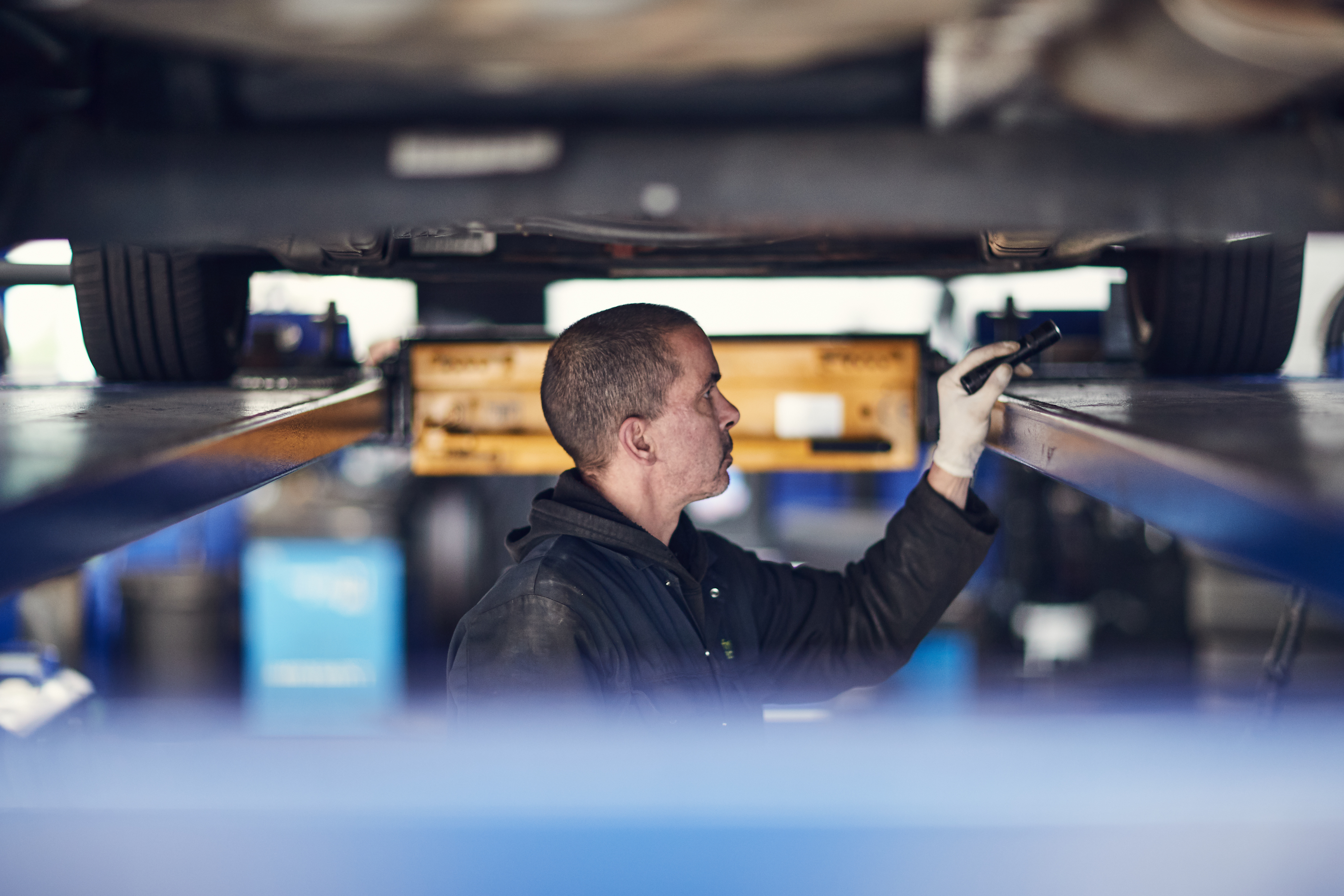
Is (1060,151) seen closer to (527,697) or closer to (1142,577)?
(527,697)

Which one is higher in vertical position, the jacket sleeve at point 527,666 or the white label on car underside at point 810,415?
the white label on car underside at point 810,415

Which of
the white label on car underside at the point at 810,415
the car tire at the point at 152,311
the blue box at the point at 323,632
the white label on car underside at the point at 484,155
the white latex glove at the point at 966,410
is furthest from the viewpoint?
the blue box at the point at 323,632

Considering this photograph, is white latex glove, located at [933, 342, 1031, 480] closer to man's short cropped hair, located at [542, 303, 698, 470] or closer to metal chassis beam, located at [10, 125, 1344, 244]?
man's short cropped hair, located at [542, 303, 698, 470]

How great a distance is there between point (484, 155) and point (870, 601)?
4.28 ft

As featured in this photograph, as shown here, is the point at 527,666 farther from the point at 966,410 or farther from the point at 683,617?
Answer: the point at 966,410

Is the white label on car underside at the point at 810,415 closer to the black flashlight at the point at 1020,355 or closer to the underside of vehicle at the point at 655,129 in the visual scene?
the black flashlight at the point at 1020,355

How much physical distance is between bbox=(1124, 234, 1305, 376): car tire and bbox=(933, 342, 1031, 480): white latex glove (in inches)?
19.5

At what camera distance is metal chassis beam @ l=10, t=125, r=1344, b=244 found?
76 centimetres

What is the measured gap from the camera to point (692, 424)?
1657mm

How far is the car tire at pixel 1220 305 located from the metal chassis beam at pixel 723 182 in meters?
1.13

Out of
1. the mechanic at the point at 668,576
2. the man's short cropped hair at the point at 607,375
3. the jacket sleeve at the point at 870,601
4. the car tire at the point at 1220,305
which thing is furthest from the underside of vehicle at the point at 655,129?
the car tire at the point at 1220,305

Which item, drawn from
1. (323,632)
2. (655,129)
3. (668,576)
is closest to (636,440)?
(668,576)

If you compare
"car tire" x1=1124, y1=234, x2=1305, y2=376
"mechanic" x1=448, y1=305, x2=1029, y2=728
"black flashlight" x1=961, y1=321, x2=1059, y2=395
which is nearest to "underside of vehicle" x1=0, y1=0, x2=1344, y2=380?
"black flashlight" x1=961, y1=321, x2=1059, y2=395

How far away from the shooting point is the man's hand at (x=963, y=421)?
147 centimetres
